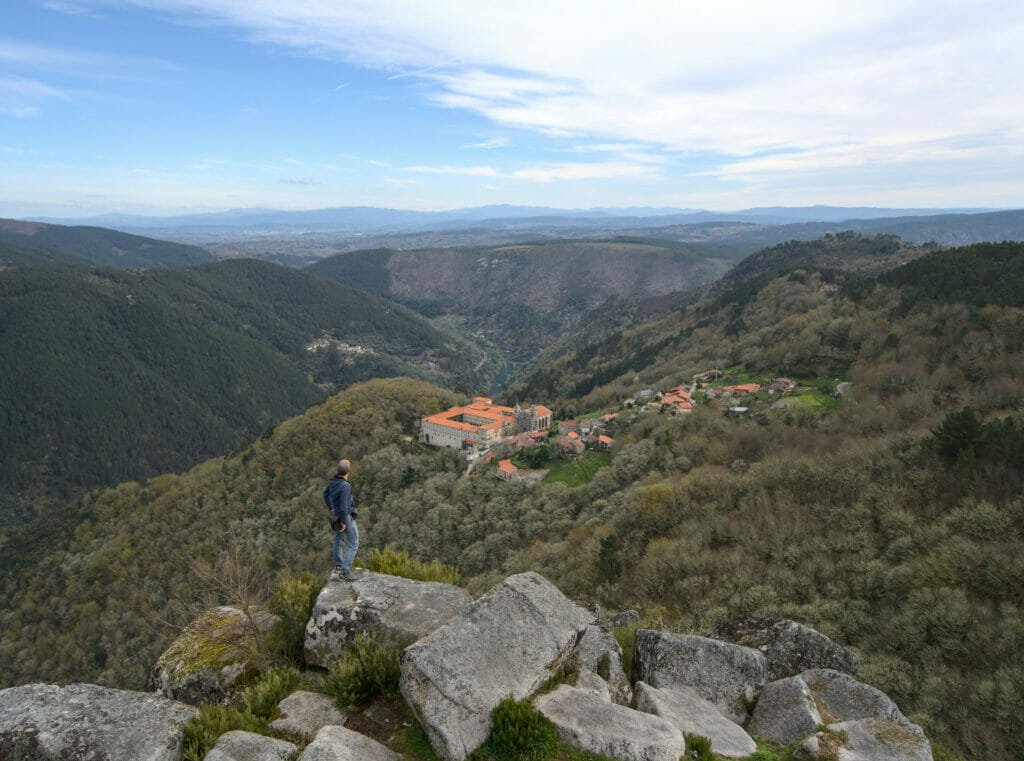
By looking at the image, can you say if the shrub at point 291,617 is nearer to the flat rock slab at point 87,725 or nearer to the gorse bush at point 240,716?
the gorse bush at point 240,716

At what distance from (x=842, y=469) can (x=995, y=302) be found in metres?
27.5

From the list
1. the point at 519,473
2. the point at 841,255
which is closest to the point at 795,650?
the point at 519,473

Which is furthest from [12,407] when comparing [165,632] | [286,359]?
[165,632]

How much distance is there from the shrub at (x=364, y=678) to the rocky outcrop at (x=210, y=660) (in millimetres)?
2135

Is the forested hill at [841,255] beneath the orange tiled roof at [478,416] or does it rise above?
above

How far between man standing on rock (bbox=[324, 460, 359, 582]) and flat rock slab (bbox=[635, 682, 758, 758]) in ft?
21.6

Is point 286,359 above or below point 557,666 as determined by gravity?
below

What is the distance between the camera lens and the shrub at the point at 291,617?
10258 mm

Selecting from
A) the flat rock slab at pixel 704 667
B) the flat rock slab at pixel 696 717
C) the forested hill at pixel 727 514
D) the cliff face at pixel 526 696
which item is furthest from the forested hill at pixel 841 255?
the flat rock slab at pixel 696 717

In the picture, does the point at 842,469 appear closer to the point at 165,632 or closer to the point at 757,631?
the point at 757,631

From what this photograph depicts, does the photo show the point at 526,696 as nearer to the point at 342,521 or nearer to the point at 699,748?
the point at 699,748

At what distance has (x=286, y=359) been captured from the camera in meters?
185

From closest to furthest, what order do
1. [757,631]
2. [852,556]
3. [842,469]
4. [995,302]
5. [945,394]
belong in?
[757,631]
[852,556]
[842,469]
[945,394]
[995,302]

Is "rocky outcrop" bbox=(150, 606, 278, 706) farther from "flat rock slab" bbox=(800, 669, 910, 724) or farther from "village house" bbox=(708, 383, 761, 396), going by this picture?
"village house" bbox=(708, 383, 761, 396)
